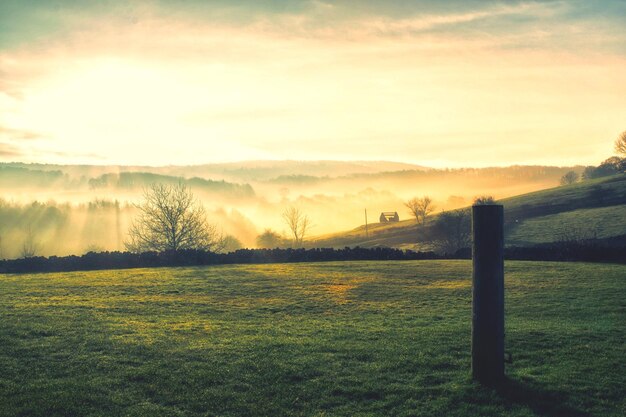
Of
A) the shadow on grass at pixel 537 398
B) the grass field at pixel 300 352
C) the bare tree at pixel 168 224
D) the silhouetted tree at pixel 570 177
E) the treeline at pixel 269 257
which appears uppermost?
the silhouetted tree at pixel 570 177

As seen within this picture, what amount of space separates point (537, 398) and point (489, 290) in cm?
190

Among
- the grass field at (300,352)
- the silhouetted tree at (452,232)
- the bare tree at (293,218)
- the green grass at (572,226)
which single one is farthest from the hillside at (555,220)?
the grass field at (300,352)

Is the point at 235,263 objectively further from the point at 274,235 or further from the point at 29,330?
the point at 274,235

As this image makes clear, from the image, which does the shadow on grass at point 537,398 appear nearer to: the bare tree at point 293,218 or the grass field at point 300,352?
the grass field at point 300,352

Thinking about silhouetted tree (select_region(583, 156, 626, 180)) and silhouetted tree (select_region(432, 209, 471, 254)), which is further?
silhouetted tree (select_region(583, 156, 626, 180))

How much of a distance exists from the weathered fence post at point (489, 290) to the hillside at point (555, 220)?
58.4m

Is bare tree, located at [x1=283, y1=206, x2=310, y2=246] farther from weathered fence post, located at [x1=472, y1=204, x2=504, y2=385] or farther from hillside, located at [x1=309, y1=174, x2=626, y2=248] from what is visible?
weathered fence post, located at [x1=472, y1=204, x2=504, y2=385]

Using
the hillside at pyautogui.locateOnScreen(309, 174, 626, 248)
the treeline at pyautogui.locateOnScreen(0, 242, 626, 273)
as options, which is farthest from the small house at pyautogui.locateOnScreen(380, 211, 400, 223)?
the treeline at pyautogui.locateOnScreen(0, 242, 626, 273)

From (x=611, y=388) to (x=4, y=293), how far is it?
21.2 meters

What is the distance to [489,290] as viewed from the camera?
367 inches

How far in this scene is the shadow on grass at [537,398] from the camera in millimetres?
8016

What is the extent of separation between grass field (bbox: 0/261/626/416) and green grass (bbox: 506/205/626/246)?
5535 cm

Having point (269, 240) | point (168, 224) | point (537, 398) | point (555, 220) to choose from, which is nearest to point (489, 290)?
point (537, 398)

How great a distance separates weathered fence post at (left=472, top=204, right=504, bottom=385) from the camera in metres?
9.29
